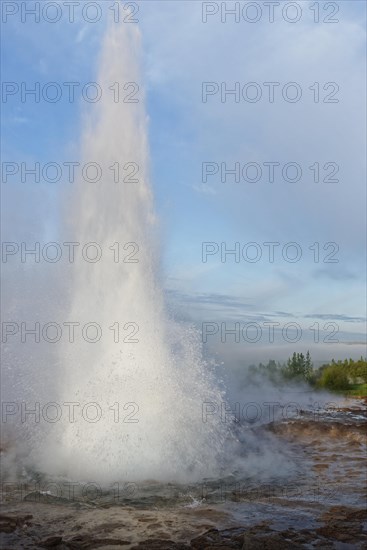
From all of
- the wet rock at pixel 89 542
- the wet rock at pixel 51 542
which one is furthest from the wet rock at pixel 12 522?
the wet rock at pixel 89 542

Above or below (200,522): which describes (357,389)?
below

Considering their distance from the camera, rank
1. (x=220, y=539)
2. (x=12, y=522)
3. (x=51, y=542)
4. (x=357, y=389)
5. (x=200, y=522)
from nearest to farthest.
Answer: (x=51, y=542)
(x=220, y=539)
(x=12, y=522)
(x=200, y=522)
(x=357, y=389)

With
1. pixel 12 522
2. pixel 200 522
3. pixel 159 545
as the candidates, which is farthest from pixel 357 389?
pixel 12 522

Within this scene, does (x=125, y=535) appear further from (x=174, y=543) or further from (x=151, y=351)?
(x=151, y=351)

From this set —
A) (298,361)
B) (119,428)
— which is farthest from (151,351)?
(298,361)

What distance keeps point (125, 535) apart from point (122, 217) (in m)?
9.15

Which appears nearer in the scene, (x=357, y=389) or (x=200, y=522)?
(x=200, y=522)

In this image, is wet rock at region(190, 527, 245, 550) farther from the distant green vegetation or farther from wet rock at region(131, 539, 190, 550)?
the distant green vegetation

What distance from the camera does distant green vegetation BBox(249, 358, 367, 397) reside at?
46906mm

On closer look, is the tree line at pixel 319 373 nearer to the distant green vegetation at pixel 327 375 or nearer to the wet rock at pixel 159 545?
the distant green vegetation at pixel 327 375

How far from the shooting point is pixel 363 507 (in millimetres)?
10422

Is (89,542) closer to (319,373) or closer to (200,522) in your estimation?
(200,522)

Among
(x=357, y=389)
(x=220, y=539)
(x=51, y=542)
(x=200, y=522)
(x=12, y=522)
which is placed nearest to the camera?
(x=51, y=542)

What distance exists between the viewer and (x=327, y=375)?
5009cm
